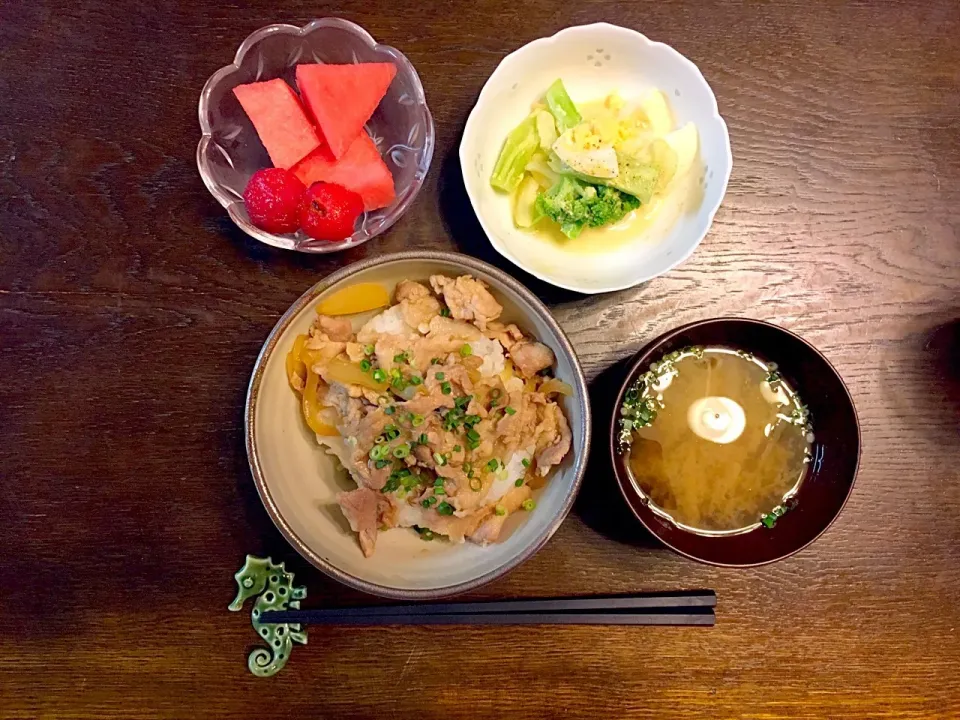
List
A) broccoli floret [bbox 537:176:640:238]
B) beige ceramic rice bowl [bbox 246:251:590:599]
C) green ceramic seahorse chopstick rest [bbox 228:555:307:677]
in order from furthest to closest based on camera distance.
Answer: green ceramic seahorse chopstick rest [bbox 228:555:307:677], broccoli floret [bbox 537:176:640:238], beige ceramic rice bowl [bbox 246:251:590:599]

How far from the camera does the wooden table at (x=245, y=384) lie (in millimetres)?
2293

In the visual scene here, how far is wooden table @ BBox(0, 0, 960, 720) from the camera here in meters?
2.29

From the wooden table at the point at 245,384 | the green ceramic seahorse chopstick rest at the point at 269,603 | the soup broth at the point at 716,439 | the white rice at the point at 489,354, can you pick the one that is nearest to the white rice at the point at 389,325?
the white rice at the point at 489,354

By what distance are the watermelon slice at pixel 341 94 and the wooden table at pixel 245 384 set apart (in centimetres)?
22

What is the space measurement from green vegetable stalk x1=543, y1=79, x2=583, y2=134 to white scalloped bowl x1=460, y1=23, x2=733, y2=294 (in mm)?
66

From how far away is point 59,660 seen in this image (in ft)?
7.52

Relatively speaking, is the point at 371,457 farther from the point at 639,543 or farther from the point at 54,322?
the point at 54,322

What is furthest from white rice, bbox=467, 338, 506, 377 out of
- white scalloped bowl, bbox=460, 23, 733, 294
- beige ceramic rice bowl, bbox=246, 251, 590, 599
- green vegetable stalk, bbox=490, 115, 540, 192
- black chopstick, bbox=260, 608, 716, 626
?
black chopstick, bbox=260, 608, 716, 626

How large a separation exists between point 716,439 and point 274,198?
5.02 feet

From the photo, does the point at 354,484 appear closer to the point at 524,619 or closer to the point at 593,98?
the point at 524,619

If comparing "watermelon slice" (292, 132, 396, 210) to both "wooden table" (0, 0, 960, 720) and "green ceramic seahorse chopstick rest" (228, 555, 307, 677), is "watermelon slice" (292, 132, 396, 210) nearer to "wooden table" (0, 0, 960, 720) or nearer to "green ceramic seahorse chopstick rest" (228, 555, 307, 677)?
"wooden table" (0, 0, 960, 720)

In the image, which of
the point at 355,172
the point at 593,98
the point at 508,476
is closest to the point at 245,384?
the point at 355,172

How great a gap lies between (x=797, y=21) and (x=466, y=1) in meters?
1.13

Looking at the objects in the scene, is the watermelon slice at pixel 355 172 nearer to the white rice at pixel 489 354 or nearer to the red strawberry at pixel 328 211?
the red strawberry at pixel 328 211
